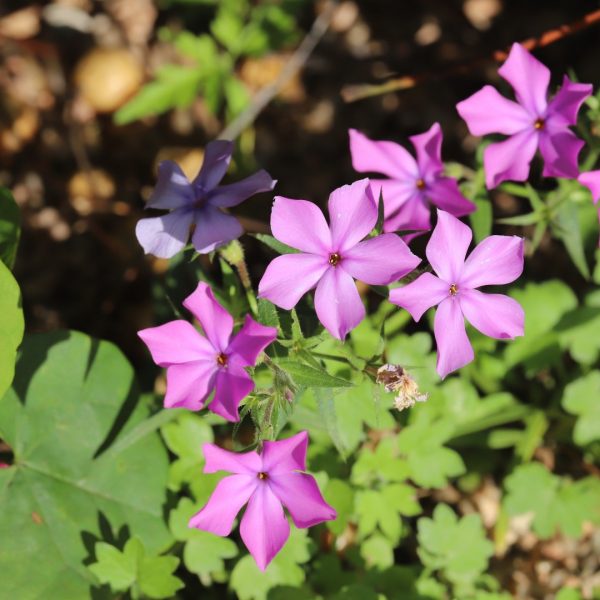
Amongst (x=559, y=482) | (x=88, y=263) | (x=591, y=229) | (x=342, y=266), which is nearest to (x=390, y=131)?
(x=591, y=229)

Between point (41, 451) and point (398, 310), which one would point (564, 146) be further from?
point (41, 451)

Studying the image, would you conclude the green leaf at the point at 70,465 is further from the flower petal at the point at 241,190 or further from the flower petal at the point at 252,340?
the flower petal at the point at 252,340

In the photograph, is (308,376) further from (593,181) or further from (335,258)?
(593,181)

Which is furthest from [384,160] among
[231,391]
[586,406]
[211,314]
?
[586,406]

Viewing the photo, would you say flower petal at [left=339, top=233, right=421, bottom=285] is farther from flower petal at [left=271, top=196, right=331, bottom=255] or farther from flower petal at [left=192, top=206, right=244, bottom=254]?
flower petal at [left=192, top=206, right=244, bottom=254]

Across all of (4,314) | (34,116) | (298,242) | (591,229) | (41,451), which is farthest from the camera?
(34,116)

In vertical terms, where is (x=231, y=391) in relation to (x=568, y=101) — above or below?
below
